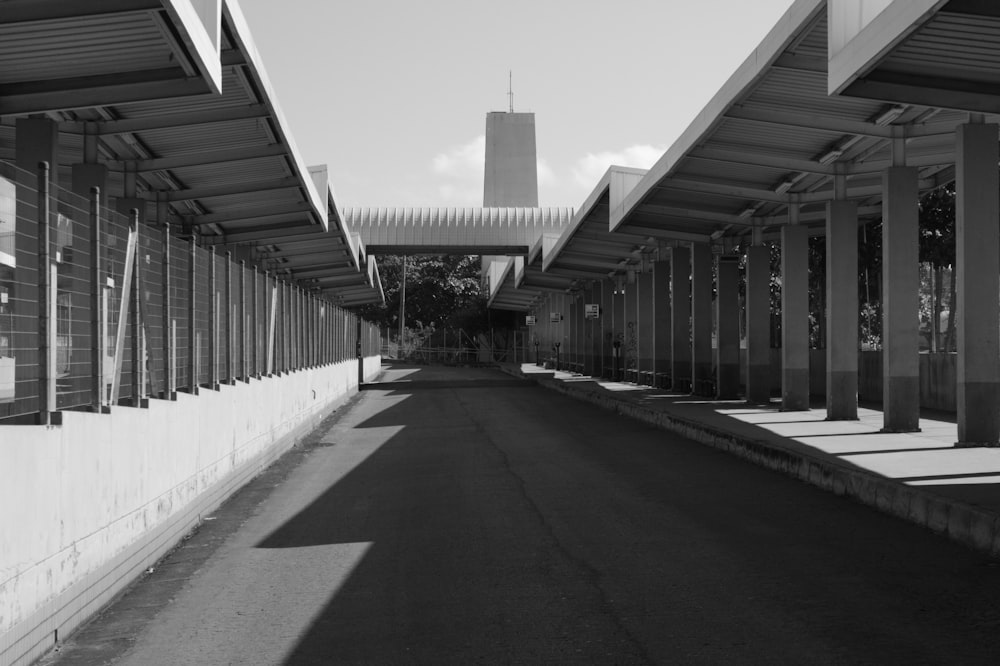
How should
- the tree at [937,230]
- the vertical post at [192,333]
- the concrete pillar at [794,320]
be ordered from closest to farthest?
the vertical post at [192,333]
the concrete pillar at [794,320]
the tree at [937,230]

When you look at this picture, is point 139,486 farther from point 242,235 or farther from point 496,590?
point 242,235

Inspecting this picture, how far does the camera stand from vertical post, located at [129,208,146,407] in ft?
31.4

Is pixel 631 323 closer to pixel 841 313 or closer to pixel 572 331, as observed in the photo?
pixel 572 331

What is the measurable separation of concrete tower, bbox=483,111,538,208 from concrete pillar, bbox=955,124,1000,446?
Answer: 96.5 m

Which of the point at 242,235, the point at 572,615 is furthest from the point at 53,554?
the point at 242,235

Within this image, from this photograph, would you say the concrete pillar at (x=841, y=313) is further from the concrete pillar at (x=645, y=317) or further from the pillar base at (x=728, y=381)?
the concrete pillar at (x=645, y=317)

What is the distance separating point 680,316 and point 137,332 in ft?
86.3

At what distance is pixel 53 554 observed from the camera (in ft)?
22.1

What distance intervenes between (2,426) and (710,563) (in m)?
4.86

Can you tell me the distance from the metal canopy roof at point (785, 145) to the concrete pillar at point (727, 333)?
1707 mm

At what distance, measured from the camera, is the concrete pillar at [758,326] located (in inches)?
1069

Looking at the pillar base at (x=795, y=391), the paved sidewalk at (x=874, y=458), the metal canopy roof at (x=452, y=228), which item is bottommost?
the paved sidewalk at (x=874, y=458)

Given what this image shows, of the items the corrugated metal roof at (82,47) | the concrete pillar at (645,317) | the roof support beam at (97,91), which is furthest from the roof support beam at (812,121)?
the concrete pillar at (645,317)

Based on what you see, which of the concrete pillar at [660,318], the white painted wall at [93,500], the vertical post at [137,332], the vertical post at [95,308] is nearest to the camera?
the white painted wall at [93,500]
